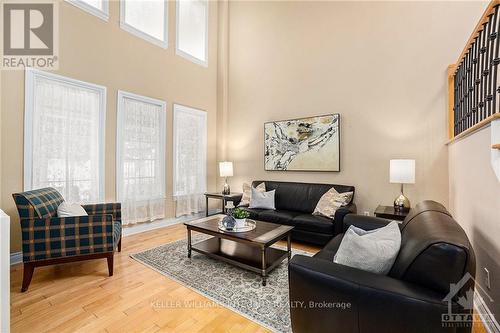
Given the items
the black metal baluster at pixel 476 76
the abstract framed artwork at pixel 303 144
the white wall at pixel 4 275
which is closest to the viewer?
the white wall at pixel 4 275

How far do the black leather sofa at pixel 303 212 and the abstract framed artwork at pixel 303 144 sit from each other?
0.36 m

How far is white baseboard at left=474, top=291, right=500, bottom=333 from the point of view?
1635 mm

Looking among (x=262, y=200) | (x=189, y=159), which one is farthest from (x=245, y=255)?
(x=189, y=159)

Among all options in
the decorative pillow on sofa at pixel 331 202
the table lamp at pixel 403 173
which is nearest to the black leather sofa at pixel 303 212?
the decorative pillow on sofa at pixel 331 202

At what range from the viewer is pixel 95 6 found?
3432 millimetres

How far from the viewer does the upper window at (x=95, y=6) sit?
10.6 ft

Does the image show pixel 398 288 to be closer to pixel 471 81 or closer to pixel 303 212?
pixel 471 81

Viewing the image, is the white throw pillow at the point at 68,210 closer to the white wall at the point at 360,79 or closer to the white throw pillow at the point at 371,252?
the white throw pillow at the point at 371,252

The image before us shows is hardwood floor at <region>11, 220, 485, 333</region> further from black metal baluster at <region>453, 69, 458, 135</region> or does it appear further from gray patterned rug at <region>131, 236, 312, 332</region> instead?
black metal baluster at <region>453, 69, 458, 135</region>

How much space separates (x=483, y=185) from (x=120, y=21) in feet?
15.9

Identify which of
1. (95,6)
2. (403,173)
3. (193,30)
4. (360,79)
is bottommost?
(403,173)

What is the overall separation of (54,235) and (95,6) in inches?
126

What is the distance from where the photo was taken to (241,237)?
244 cm

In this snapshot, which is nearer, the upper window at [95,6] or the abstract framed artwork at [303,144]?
the upper window at [95,6]
